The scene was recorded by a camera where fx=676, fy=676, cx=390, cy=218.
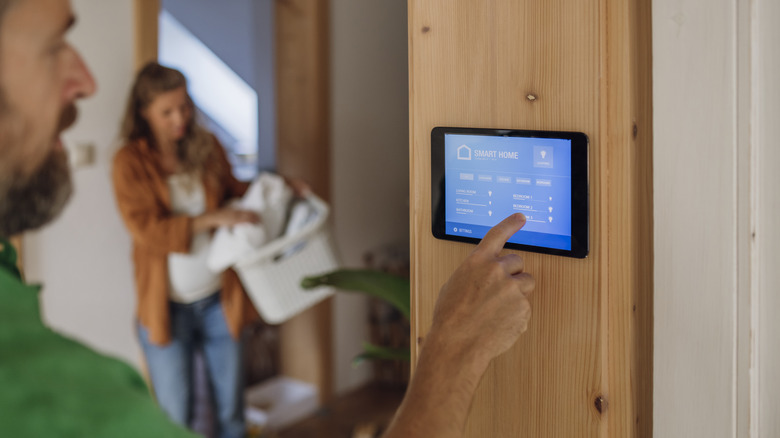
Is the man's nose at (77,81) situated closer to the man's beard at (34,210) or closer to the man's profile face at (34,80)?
the man's profile face at (34,80)

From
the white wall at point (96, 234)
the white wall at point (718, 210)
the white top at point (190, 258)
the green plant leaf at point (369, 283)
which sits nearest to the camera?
the white wall at point (718, 210)

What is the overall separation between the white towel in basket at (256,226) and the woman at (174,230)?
4 centimetres

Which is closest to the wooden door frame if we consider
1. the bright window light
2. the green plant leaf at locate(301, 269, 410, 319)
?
the bright window light

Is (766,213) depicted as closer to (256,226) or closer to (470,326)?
(470,326)

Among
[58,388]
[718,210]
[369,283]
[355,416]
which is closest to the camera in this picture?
[58,388]

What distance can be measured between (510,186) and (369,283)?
43cm

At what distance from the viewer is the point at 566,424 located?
21.4 inches

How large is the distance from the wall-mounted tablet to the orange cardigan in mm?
1421

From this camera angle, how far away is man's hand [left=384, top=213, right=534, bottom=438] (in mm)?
448

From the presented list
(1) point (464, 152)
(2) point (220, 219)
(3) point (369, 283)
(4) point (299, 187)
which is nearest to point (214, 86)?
(4) point (299, 187)

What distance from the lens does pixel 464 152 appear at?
0.56 meters

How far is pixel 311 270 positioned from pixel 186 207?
409mm

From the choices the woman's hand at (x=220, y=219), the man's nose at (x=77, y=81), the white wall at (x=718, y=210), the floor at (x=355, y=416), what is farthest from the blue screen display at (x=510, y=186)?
the floor at (x=355, y=416)

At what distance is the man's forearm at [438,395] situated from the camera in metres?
0.42
